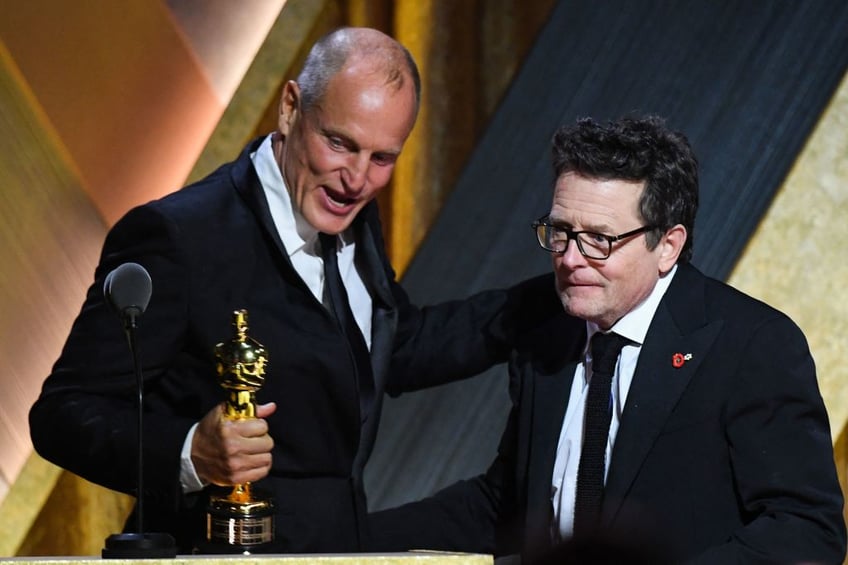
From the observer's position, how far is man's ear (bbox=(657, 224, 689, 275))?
2.20m

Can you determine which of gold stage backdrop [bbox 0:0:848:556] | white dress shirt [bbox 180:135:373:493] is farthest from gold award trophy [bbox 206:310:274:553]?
gold stage backdrop [bbox 0:0:848:556]

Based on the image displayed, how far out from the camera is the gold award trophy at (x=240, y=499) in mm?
1843

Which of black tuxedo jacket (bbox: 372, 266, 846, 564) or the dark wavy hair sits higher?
the dark wavy hair

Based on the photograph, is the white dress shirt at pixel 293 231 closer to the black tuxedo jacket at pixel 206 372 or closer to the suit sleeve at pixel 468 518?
the black tuxedo jacket at pixel 206 372

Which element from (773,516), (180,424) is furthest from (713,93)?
(180,424)

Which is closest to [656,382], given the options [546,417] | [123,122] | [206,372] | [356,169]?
[546,417]

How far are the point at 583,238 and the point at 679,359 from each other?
238mm

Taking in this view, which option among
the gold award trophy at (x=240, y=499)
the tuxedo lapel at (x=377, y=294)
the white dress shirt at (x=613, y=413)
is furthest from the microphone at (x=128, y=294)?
the white dress shirt at (x=613, y=413)

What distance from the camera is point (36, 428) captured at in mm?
2174

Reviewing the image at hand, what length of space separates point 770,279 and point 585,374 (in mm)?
865

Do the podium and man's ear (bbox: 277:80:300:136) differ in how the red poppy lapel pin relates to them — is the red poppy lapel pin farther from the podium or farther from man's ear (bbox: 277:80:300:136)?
man's ear (bbox: 277:80:300:136)

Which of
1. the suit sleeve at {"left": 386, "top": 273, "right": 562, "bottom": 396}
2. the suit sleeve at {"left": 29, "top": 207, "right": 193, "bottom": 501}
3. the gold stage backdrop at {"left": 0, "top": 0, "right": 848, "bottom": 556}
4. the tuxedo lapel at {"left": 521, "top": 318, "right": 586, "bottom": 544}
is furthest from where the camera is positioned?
the gold stage backdrop at {"left": 0, "top": 0, "right": 848, "bottom": 556}

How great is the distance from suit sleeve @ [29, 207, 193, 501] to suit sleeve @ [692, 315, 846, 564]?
82 cm

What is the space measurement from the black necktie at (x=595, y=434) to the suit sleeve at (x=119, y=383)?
61cm
